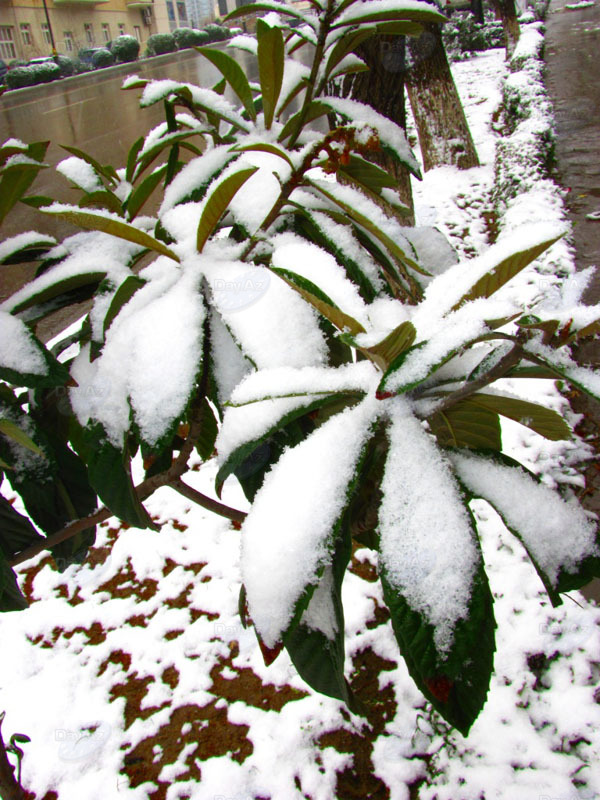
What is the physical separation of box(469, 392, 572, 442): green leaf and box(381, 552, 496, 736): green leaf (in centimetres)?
23

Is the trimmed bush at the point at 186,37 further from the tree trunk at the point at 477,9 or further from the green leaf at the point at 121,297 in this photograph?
the green leaf at the point at 121,297

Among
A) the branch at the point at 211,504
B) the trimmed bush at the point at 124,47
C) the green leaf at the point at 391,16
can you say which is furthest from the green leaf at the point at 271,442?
the trimmed bush at the point at 124,47

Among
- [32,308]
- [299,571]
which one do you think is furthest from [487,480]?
[32,308]

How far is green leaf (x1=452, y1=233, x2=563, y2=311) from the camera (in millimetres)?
522

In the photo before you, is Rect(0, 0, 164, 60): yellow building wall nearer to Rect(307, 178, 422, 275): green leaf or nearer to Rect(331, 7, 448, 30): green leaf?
Rect(331, 7, 448, 30): green leaf

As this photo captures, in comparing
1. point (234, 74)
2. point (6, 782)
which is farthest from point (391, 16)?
point (6, 782)

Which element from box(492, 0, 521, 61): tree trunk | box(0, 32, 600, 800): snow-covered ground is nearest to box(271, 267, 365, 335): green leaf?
box(0, 32, 600, 800): snow-covered ground

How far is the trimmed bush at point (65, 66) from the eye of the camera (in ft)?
85.2

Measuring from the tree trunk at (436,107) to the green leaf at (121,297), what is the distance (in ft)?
13.9

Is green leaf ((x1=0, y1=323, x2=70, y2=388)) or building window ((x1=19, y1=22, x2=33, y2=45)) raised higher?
building window ((x1=19, y1=22, x2=33, y2=45))

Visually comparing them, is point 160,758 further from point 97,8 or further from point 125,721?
point 97,8

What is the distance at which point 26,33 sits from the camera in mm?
31156

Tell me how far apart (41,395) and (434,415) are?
763 mm

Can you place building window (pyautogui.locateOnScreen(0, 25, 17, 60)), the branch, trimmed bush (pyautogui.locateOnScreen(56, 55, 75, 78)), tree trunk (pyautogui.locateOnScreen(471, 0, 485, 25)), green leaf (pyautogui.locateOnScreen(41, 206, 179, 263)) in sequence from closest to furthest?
green leaf (pyautogui.locateOnScreen(41, 206, 179, 263)) → the branch → tree trunk (pyautogui.locateOnScreen(471, 0, 485, 25)) → trimmed bush (pyautogui.locateOnScreen(56, 55, 75, 78)) → building window (pyautogui.locateOnScreen(0, 25, 17, 60))
